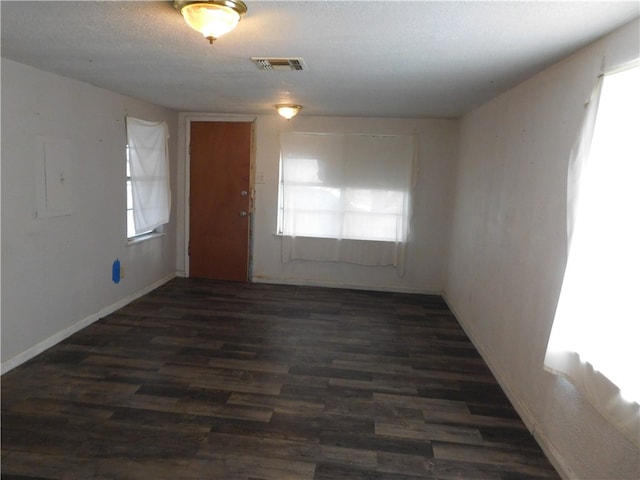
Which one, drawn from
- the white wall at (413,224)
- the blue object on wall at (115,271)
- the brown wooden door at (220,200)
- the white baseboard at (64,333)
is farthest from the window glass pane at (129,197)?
the white wall at (413,224)

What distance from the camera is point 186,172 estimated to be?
5.73 m

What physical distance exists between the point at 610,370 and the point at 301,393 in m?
1.83

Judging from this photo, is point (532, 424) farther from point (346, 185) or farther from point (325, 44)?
point (346, 185)

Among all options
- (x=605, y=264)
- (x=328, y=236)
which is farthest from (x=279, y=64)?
(x=328, y=236)

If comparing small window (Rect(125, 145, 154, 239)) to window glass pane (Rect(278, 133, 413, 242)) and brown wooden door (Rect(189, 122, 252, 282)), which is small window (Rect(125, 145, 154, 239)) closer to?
brown wooden door (Rect(189, 122, 252, 282))

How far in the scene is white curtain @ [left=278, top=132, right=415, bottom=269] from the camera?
543 cm

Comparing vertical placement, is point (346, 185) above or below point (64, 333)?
above

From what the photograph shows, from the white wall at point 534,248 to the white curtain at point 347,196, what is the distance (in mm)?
1324

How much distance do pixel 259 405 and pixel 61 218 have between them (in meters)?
2.19

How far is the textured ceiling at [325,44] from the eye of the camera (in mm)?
1855

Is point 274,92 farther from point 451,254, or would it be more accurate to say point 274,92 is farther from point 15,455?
point 15,455

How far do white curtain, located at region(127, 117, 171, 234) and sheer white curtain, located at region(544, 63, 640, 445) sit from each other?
3.93 metres

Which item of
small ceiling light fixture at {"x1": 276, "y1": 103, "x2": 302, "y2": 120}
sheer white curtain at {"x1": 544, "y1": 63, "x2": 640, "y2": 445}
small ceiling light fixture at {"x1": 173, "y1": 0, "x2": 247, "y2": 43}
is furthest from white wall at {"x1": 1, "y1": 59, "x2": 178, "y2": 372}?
sheer white curtain at {"x1": 544, "y1": 63, "x2": 640, "y2": 445}

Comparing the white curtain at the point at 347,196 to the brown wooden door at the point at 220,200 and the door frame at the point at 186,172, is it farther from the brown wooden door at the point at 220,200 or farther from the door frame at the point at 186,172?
the brown wooden door at the point at 220,200
